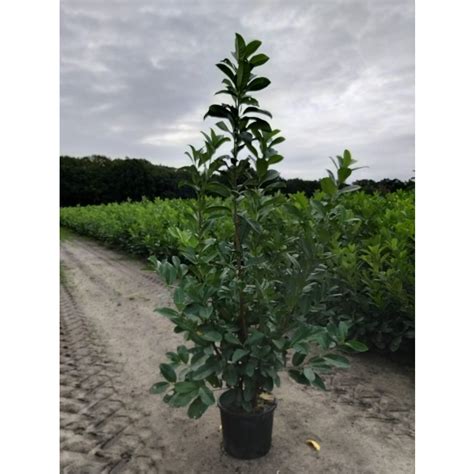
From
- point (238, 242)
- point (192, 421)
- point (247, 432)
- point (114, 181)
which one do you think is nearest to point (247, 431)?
point (247, 432)

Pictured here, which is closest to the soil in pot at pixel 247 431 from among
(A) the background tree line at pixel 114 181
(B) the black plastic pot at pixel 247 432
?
(B) the black plastic pot at pixel 247 432

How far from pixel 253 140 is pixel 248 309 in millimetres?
806

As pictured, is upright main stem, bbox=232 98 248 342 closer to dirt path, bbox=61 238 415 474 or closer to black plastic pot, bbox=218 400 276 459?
black plastic pot, bbox=218 400 276 459

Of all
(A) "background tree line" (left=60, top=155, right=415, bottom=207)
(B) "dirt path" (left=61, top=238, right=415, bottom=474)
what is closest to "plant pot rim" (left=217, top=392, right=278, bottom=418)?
(B) "dirt path" (left=61, top=238, right=415, bottom=474)

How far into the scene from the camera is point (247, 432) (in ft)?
6.73

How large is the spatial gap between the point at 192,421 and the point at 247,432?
528mm

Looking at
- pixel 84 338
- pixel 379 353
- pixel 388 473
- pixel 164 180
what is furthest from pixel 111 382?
pixel 164 180

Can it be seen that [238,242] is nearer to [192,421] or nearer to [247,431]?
[247,431]

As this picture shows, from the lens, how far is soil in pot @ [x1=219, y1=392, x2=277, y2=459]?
2.04 m

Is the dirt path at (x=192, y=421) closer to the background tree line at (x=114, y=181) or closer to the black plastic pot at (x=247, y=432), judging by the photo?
the black plastic pot at (x=247, y=432)

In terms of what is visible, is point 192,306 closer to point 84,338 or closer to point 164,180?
point 84,338

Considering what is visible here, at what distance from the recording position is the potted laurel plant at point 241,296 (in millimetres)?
1740

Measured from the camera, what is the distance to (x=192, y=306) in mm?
1812

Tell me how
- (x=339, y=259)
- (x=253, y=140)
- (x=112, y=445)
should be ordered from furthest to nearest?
(x=339, y=259) < (x=112, y=445) < (x=253, y=140)
